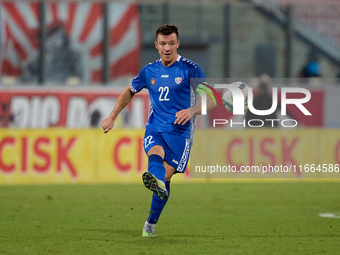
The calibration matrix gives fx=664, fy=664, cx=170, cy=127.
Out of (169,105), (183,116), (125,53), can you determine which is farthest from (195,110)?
(125,53)

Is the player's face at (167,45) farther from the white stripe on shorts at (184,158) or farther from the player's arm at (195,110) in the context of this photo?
the white stripe on shorts at (184,158)

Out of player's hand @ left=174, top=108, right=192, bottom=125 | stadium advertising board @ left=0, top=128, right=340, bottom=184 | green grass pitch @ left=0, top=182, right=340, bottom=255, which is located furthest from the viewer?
stadium advertising board @ left=0, top=128, right=340, bottom=184

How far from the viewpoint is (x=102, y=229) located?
7867 millimetres

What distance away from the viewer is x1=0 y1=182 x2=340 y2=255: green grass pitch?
6.53 metres

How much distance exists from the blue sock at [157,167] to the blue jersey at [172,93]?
0.40 metres

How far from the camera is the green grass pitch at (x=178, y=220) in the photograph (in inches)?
257

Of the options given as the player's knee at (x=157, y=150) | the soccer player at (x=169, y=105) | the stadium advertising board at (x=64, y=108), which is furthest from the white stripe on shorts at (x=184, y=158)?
the stadium advertising board at (x=64, y=108)

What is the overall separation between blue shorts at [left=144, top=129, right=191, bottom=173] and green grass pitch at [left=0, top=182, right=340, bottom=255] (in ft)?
2.68

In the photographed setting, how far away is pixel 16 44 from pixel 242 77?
5.84 metres

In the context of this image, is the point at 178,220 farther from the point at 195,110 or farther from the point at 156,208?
the point at 195,110

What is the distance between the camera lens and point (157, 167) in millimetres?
6641

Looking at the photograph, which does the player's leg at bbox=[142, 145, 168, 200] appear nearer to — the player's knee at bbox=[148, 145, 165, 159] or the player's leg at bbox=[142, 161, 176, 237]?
the player's knee at bbox=[148, 145, 165, 159]

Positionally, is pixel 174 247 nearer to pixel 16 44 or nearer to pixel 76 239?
pixel 76 239

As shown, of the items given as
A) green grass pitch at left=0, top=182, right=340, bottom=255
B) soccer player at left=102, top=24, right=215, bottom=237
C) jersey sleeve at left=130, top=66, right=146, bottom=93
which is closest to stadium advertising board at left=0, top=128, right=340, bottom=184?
green grass pitch at left=0, top=182, right=340, bottom=255
